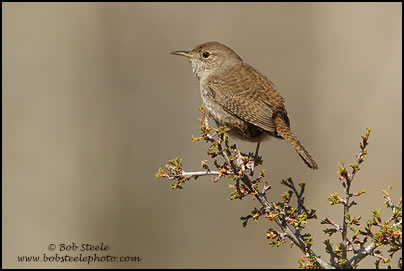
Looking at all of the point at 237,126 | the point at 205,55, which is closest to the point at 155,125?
the point at 205,55

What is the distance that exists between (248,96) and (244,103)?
128mm

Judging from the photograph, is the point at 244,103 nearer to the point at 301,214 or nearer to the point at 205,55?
the point at 205,55

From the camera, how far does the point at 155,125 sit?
32.5ft

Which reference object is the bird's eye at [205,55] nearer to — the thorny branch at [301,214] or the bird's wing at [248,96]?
the bird's wing at [248,96]

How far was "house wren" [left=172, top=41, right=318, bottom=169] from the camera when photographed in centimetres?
438

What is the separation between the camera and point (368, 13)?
11.4 meters

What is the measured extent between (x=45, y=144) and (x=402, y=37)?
630 centimetres

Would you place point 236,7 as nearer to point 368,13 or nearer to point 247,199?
point 368,13

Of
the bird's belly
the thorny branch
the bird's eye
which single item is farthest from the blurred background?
the thorny branch

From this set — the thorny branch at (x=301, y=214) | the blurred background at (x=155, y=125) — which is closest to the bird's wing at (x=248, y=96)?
the thorny branch at (x=301, y=214)

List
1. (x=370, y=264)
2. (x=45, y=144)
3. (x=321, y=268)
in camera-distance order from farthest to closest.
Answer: (x=45, y=144) < (x=370, y=264) < (x=321, y=268)

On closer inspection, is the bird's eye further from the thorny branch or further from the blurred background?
the blurred background

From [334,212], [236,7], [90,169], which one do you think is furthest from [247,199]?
[236,7]

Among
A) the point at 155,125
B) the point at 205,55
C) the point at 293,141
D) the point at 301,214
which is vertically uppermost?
the point at 205,55
